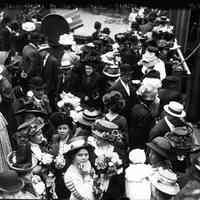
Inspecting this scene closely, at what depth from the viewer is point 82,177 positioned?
14.7 feet

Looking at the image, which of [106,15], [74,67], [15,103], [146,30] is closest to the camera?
[15,103]

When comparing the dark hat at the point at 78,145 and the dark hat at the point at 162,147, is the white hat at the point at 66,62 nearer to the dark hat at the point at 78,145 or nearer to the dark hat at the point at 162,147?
the dark hat at the point at 78,145

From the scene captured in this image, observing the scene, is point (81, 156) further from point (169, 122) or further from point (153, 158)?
point (169, 122)

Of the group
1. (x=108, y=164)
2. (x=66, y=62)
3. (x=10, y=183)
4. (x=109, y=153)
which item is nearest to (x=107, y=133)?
(x=109, y=153)

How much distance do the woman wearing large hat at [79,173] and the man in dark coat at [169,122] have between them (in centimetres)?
116

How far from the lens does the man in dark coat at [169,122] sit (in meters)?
5.34

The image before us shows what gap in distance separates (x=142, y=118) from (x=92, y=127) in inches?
39.4

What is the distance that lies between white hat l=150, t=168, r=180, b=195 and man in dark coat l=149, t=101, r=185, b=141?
130cm

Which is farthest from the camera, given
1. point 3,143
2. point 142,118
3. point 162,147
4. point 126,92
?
point 126,92

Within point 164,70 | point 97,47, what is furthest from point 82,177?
point 97,47

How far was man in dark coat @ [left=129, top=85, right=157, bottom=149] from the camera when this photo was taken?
5766 mm

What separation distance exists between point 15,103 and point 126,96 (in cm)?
156

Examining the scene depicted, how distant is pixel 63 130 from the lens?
5242 mm

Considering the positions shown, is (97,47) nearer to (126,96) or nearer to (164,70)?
(164,70)
